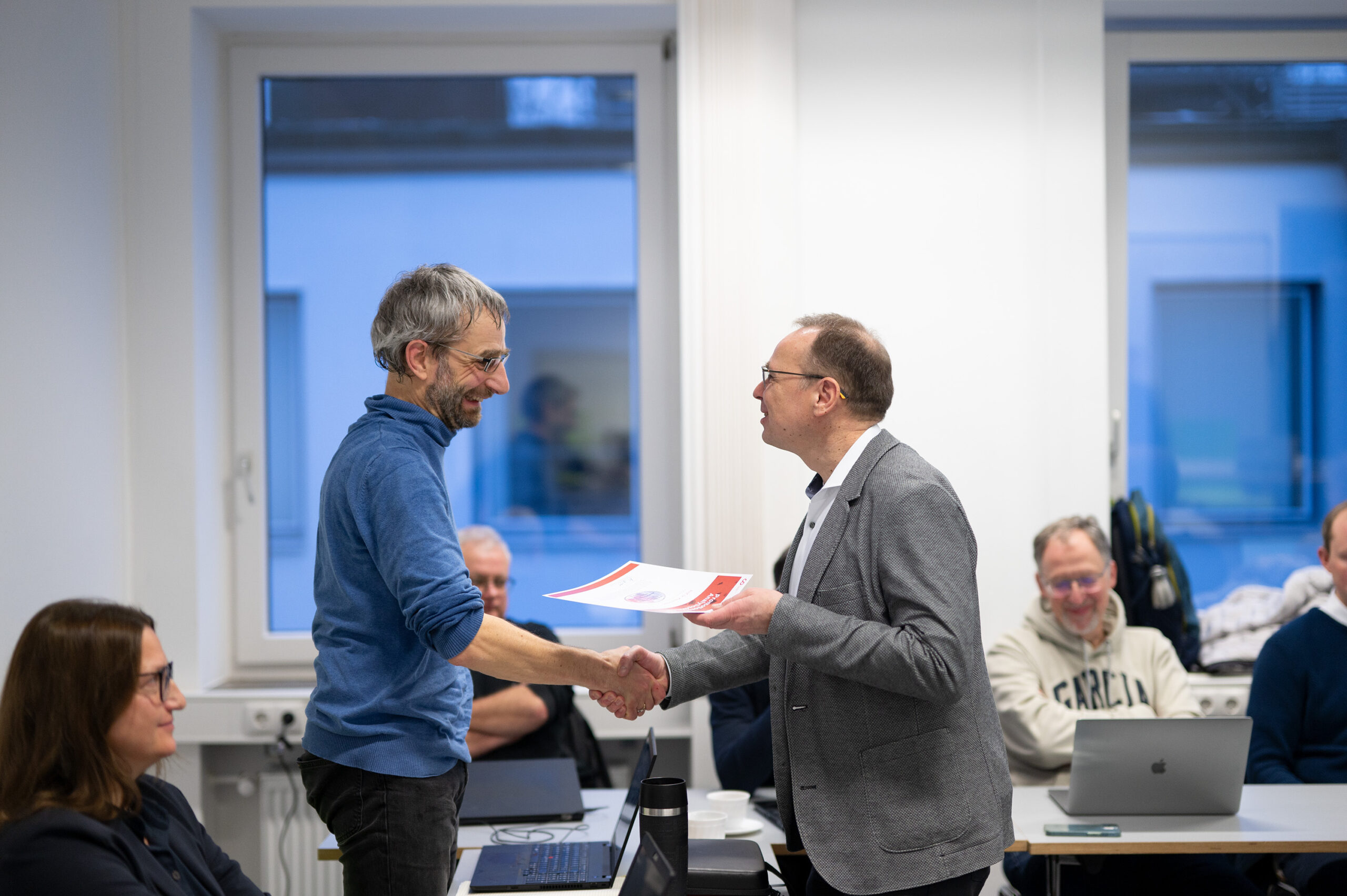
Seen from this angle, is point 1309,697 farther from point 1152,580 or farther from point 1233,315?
point 1233,315

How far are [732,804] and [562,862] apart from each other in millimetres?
577

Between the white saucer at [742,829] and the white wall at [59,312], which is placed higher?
the white wall at [59,312]

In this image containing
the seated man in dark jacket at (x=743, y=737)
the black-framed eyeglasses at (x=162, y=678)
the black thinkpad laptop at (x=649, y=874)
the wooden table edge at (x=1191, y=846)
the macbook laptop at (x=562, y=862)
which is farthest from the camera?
the seated man in dark jacket at (x=743, y=737)

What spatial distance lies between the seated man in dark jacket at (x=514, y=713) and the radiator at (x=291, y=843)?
79cm

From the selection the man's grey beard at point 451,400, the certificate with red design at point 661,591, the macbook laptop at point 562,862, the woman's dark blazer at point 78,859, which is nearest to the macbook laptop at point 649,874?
the macbook laptop at point 562,862

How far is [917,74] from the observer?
3.52m

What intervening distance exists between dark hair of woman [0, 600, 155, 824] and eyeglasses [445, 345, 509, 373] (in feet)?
2.21

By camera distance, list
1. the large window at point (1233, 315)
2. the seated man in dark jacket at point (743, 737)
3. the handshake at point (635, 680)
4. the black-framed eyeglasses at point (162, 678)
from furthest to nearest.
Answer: the large window at point (1233, 315) → the seated man in dark jacket at point (743, 737) → the handshake at point (635, 680) → the black-framed eyeglasses at point (162, 678)

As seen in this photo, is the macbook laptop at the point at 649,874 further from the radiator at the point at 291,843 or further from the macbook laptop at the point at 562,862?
the radiator at the point at 291,843

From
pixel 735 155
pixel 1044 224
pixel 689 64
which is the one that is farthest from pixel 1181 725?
pixel 689 64

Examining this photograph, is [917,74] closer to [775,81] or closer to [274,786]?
[775,81]

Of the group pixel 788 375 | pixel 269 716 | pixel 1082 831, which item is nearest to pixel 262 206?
pixel 269 716

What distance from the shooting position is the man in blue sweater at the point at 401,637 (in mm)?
1716

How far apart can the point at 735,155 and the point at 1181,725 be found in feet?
6.67
